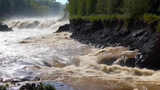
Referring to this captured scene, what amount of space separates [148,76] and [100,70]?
2952 millimetres

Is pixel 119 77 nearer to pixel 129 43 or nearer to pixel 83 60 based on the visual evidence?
pixel 83 60

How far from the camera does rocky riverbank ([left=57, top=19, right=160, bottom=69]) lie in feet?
65.7

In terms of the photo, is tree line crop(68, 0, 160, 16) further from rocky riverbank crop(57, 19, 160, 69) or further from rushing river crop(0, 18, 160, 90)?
rushing river crop(0, 18, 160, 90)

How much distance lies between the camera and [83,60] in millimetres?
23156

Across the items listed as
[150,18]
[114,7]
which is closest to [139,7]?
[150,18]

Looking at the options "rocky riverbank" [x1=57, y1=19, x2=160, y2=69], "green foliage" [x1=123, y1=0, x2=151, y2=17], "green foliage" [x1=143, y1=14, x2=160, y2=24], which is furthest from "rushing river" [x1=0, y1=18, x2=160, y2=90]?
"green foliage" [x1=123, y1=0, x2=151, y2=17]

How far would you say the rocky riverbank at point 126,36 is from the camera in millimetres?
20016

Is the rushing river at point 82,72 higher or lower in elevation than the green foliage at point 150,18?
lower

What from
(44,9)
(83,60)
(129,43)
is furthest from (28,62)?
(44,9)

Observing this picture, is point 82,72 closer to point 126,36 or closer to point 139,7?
point 126,36

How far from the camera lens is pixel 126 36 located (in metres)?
30.5

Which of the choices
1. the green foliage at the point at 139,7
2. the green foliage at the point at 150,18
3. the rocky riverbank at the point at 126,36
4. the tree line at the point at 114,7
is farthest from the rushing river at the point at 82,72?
the tree line at the point at 114,7

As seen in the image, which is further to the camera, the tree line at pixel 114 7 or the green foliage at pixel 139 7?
the tree line at pixel 114 7

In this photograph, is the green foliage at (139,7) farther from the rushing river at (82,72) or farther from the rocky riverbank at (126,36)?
the rushing river at (82,72)
